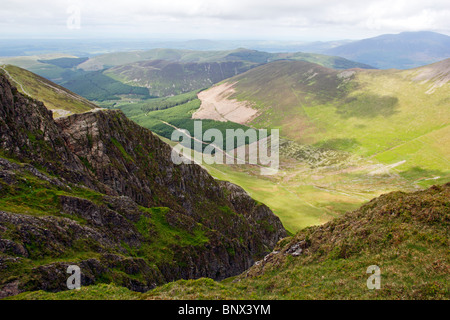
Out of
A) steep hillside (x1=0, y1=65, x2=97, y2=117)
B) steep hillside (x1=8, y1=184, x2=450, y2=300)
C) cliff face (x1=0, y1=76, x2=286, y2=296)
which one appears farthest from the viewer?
steep hillside (x1=0, y1=65, x2=97, y2=117)

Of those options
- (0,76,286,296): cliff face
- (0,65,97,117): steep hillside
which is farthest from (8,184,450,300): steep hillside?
(0,65,97,117): steep hillside

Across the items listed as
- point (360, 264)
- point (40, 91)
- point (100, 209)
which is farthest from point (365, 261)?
point (40, 91)

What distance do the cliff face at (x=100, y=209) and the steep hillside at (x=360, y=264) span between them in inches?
263

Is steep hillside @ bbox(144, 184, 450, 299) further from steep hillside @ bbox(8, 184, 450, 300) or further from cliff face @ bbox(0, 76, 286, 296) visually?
cliff face @ bbox(0, 76, 286, 296)

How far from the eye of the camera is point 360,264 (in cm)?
3081

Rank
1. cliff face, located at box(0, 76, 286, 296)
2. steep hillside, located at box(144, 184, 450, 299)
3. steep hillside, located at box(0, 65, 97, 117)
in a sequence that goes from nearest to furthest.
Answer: steep hillside, located at box(144, 184, 450, 299), cliff face, located at box(0, 76, 286, 296), steep hillside, located at box(0, 65, 97, 117)

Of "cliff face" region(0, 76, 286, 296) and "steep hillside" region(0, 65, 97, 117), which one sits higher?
"steep hillside" region(0, 65, 97, 117)

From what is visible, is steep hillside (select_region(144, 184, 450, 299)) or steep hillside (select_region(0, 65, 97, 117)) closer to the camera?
steep hillside (select_region(144, 184, 450, 299))

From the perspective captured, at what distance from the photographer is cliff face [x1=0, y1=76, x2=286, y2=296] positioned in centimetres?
3097

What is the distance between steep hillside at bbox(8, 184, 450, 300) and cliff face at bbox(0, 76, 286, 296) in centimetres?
667

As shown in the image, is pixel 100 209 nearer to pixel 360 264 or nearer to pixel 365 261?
pixel 360 264

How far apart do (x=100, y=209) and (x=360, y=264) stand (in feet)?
125

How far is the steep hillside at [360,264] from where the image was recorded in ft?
83.3
